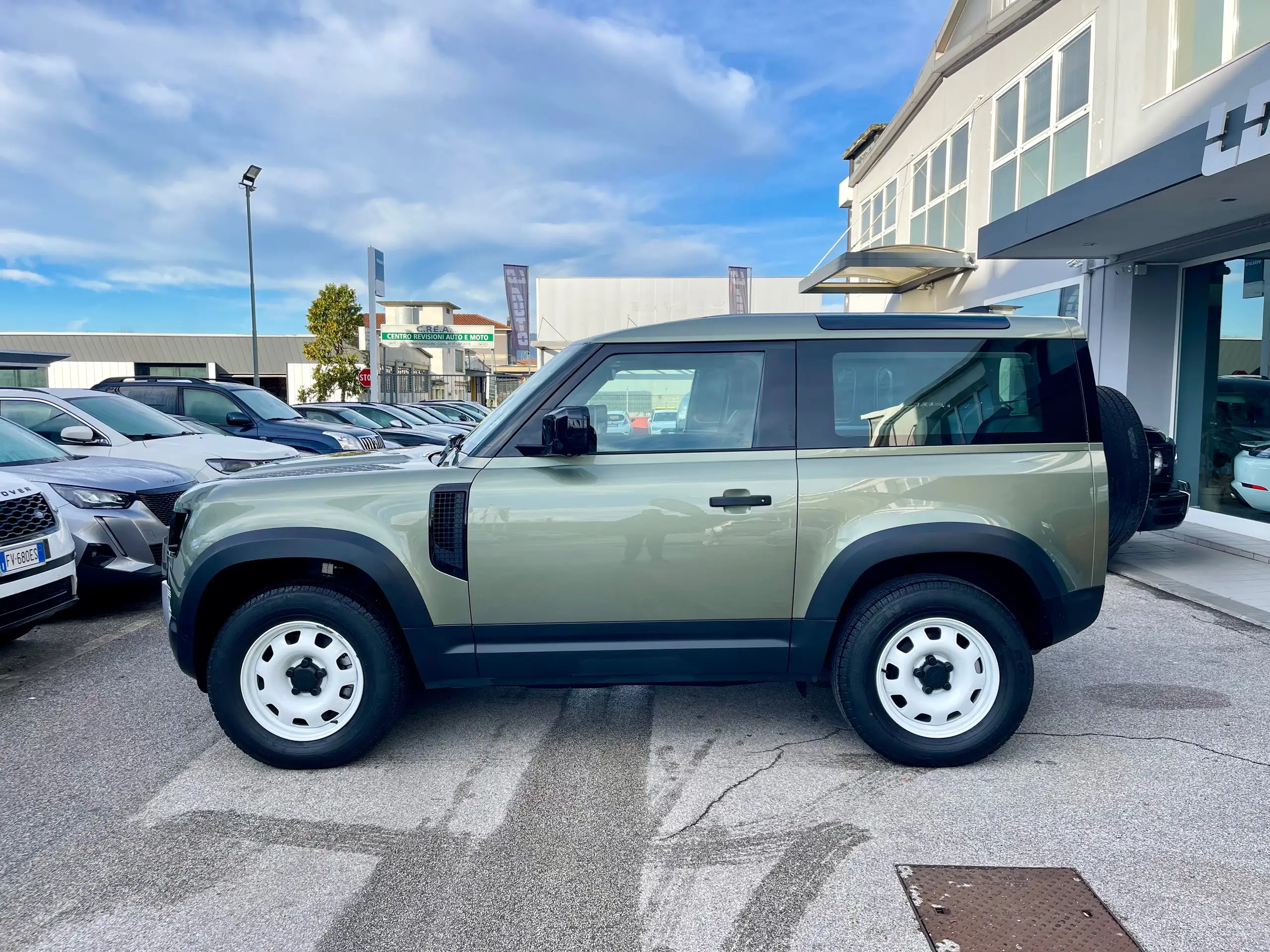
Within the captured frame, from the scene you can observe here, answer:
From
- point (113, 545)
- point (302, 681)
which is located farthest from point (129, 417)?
point (302, 681)

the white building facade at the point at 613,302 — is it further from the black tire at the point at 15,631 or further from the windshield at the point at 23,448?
the black tire at the point at 15,631

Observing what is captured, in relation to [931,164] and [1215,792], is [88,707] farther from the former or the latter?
[931,164]

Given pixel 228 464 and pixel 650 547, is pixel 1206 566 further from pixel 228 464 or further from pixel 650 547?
pixel 228 464

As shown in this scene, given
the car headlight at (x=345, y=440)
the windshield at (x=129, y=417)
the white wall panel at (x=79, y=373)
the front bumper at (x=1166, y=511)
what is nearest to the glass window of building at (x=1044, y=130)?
the front bumper at (x=1166, y=511)

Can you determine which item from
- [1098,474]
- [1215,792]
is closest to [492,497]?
[1098,474]

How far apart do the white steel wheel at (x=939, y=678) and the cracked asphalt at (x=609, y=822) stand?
0.23 metres

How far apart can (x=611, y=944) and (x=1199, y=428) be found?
10.2 m

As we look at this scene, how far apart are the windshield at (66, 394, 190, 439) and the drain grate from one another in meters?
8.37

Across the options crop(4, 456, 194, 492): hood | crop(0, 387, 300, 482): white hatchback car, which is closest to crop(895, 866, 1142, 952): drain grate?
crop(4, 456, 194, 492): hood

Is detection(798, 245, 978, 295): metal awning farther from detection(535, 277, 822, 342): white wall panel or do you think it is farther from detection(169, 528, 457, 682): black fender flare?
detection(535, 277, 822, 342): white wall panel

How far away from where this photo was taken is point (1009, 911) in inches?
102

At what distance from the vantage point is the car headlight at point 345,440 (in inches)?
475

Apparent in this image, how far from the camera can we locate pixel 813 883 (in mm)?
2758

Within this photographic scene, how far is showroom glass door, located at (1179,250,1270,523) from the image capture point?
8.77m
